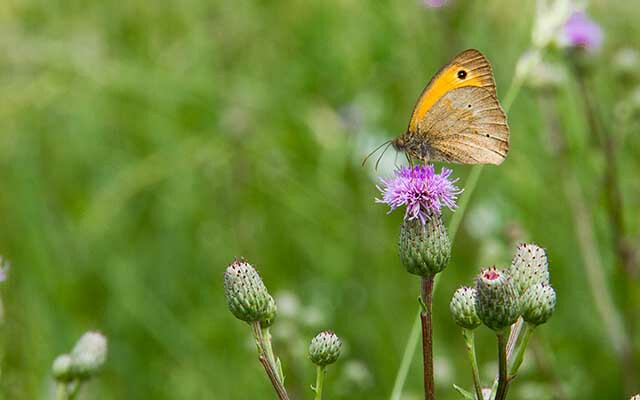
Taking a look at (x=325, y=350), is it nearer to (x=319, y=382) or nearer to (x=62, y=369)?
(x=319, y=382)

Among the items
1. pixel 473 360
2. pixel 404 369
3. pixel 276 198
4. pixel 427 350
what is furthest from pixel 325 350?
pixel 276 198

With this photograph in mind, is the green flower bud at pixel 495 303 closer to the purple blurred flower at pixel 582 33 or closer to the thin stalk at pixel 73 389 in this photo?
the thin stalk at pixel 73 389

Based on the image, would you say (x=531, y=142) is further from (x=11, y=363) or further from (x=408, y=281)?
(x=11, y=363)

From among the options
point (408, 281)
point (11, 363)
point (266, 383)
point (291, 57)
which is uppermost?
point (291, 57)

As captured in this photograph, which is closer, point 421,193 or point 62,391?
point 421,193

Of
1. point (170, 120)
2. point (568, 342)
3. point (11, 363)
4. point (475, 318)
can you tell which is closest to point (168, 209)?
point (170, 120)

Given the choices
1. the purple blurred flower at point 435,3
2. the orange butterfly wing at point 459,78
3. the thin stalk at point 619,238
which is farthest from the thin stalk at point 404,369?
the purple blurred flower at point 435,3
